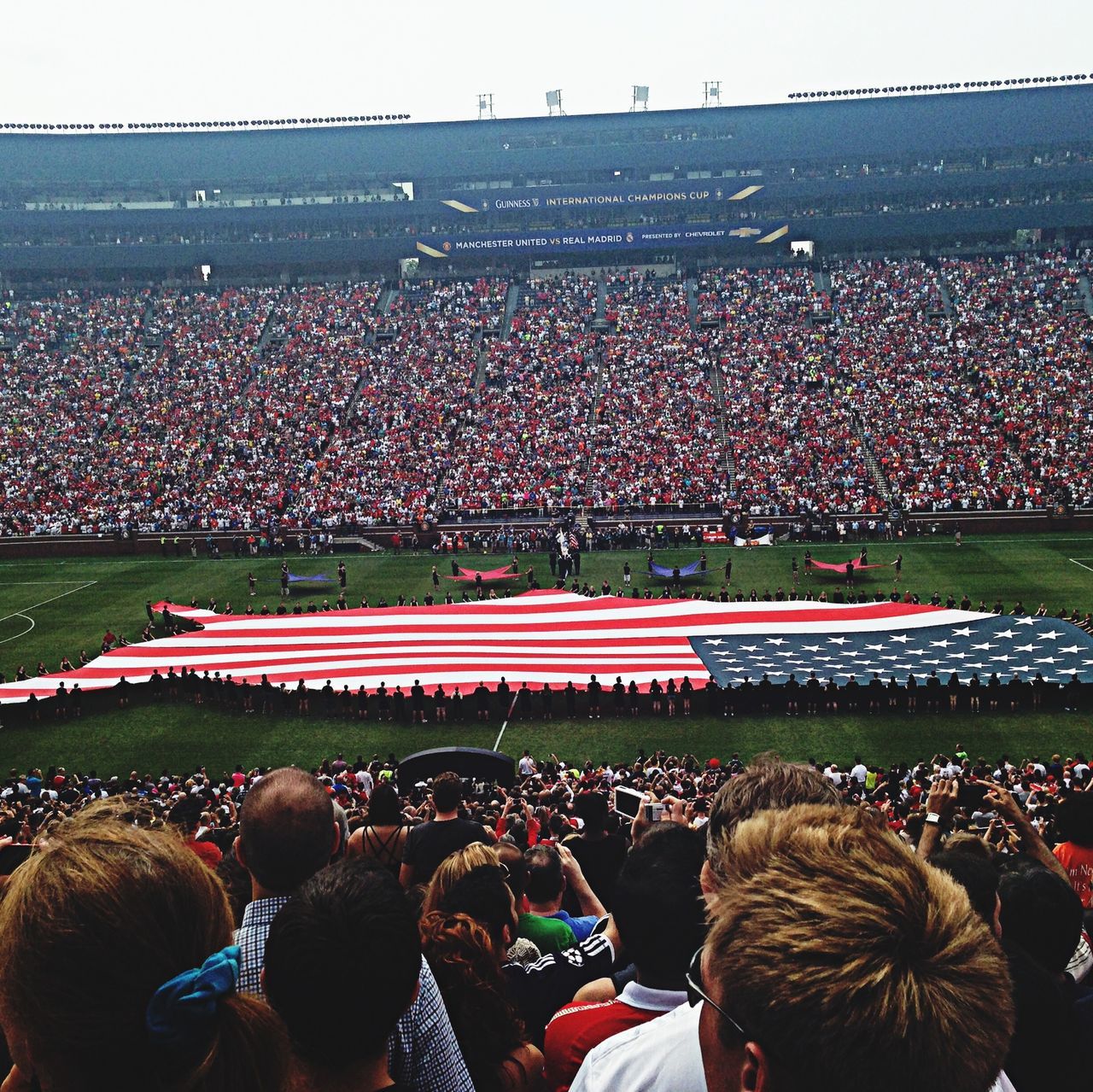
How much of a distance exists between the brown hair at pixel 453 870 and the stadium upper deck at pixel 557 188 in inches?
2753

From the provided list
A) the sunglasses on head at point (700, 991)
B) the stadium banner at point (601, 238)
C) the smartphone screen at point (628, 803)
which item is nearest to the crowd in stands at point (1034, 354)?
the stadium banner at point (601, 238)

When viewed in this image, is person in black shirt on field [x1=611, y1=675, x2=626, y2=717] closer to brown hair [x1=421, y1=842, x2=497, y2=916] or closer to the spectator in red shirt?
brown hair [x1=421, y1=842, x2=497, y2=916]

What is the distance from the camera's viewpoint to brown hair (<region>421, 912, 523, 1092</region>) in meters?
3.55

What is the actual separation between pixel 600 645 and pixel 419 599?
10.8 m

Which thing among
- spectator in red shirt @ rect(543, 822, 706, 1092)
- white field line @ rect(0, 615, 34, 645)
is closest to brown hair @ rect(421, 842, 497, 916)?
spectator in red shirt @ rect(543, 822, 706, 1092)

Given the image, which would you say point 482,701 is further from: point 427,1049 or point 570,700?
point 427,1049

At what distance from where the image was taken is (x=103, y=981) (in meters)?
2.21

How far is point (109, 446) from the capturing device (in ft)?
182

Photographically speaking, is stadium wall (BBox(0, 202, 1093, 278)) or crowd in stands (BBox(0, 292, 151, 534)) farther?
stadium wall (BBox(0, 202, 1093, 278))

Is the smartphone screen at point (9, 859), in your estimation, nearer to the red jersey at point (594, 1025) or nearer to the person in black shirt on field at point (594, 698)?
the red jersey at point (594, 1025)

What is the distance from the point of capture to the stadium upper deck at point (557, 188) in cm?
7094

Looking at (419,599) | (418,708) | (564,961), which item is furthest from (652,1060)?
(419,599)

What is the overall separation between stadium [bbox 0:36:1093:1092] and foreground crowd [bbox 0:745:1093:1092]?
0.07 meters

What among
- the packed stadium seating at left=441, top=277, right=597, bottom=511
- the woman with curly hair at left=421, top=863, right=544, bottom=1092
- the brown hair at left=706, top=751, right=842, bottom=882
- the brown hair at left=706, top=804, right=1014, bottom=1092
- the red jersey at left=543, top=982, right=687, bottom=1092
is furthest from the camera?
the packed stadium seating at left=441, top=277, right=597, bottom=511
